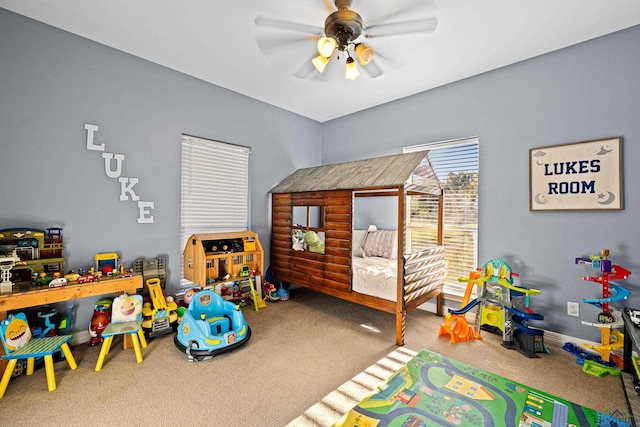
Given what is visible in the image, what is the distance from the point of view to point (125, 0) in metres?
2.27

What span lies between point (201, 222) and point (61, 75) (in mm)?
2004

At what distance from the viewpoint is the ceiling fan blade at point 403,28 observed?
2.04 meters

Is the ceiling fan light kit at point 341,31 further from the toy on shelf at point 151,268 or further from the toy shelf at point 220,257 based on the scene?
the toy on shelf at point 151,268

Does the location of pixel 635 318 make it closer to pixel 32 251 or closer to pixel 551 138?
pixel 551 138

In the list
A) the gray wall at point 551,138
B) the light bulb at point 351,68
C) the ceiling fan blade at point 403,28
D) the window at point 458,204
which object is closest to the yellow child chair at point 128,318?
the light bulb at point 351,68

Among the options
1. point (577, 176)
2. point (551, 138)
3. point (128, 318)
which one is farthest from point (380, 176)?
point (128, 318)

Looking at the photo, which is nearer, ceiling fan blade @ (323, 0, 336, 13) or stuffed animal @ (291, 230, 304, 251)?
ceiling fan blade @ (323, 0, 336, 13)

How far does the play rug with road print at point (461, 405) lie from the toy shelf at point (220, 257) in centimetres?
225

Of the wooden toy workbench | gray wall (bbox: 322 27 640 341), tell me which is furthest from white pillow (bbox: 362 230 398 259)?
the wooden toy workbench

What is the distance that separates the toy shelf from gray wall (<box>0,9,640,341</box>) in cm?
24

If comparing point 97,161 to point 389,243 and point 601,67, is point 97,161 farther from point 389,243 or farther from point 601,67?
point 601,67

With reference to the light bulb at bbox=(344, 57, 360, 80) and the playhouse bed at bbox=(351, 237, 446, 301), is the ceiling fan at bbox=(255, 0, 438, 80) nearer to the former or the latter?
the light bulb at bbox=(344, 57, 360, 80)

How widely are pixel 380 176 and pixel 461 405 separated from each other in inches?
83.9

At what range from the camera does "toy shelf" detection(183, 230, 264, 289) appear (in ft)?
10.9
